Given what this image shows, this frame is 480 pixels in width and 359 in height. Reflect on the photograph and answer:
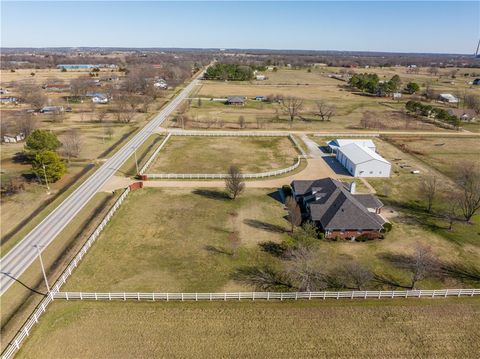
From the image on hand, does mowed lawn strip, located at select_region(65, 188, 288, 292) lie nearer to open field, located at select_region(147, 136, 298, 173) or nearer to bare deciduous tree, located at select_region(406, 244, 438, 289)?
open field, located at select_region(147, 136, 298, 173)

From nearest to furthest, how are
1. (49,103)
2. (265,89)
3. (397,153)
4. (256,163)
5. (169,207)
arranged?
(169,207) → (256,163) → (397,153) → (49,103) → (265,89)

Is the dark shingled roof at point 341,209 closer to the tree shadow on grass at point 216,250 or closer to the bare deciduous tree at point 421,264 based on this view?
the bare deciduous tree at point 421,264

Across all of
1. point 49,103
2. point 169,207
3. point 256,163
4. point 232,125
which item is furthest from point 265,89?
point 169,207

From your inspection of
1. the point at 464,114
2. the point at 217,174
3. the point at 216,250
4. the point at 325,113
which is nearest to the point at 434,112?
the point at 464,114

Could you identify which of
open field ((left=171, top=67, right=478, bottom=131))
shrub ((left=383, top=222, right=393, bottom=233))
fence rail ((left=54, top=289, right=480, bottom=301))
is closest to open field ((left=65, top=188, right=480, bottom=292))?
shrub ((left=383, top=222, right=393, bottom=233))

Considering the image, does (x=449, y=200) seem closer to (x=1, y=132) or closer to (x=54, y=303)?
(x=54, y=303)

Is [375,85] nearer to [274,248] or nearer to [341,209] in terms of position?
[341,209]
